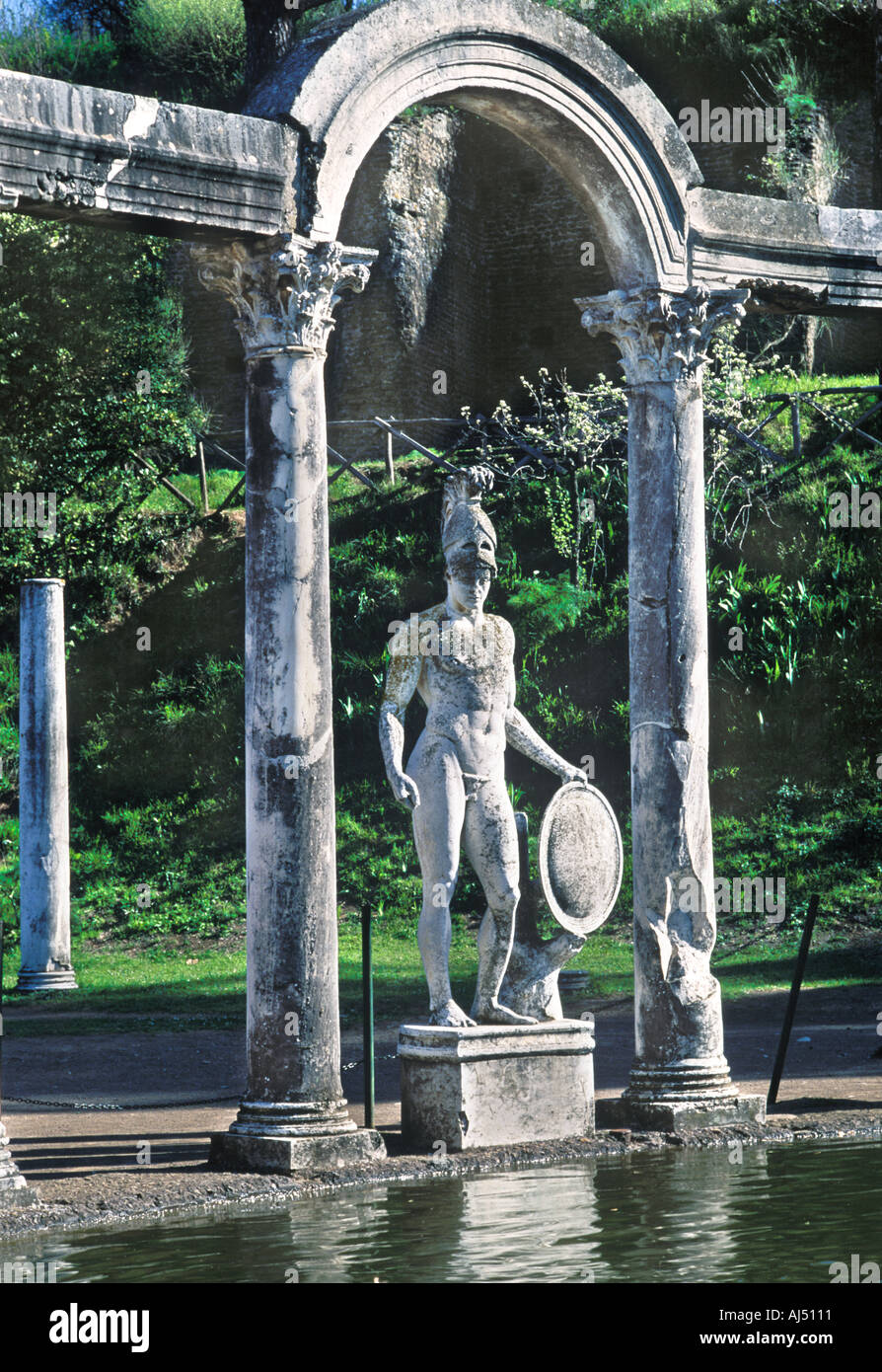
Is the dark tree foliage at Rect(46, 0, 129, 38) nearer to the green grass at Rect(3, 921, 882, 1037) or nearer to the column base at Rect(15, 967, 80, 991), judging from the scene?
the green grass at Rect(3, 921, 882, 1037)

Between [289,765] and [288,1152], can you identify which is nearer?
[288,1152]

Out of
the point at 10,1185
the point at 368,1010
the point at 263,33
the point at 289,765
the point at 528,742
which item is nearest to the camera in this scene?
the point at 10,1185

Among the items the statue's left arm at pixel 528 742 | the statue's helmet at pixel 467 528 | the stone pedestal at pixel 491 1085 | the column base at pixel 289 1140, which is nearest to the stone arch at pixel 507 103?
the statue's helmet at pixel 467 528

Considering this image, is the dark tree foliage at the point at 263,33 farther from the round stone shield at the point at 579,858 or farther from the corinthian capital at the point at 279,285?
the round stone shield at the point at 579,858

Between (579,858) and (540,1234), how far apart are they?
8.00 feet

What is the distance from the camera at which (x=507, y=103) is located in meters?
8.35

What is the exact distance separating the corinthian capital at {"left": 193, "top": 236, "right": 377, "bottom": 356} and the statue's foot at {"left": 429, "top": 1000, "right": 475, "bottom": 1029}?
293 cm

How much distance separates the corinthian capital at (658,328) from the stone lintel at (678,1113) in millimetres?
3463

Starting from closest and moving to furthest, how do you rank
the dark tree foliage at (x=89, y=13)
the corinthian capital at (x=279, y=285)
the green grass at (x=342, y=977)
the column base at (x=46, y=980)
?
1. the corinthian capital at (x=279, y=285)
2. the green grass at (x=342, y=977)
3. the column base at (x=46, y=980)
4. the dark tree foliage at (x=89, y=13)

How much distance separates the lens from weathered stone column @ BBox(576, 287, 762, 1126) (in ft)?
27.7

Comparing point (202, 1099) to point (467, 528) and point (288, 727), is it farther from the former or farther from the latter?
point (467, 528)

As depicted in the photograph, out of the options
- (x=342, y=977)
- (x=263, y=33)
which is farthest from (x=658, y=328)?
(x=263, y=33)

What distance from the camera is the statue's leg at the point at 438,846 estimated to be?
26.1ft

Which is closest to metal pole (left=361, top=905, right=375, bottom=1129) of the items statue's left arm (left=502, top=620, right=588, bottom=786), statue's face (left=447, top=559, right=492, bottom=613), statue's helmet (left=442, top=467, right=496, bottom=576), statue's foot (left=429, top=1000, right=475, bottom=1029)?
statue's foot (left=429, top=1000, right=475, bottom=1029)
